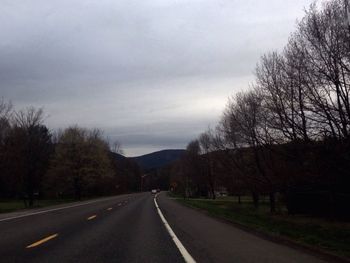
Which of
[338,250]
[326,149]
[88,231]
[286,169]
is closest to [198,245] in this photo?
[338,250]

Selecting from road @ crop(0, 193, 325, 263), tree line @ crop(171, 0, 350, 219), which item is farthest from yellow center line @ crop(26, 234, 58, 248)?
tree line @ crop(171, 0, 350, 219)

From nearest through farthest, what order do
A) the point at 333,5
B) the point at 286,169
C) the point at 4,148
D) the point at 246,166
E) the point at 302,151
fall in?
1. the point at 333,5
2. the point at 302,151
3. the point at 286,169
4. the point at 246,166
5. the point at 4,148

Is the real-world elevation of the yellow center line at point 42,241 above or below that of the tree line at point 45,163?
below

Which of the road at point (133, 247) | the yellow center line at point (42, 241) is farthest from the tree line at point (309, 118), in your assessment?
the yellow center line at point (42, 241)

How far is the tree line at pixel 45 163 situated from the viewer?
54.9 meters

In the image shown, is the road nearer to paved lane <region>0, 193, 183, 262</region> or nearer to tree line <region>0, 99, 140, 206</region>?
paved lane <region>0, 193, 183, 262</region>

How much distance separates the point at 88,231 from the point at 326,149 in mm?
9925

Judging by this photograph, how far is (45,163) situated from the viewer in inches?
3329

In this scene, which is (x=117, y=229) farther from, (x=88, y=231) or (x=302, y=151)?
(x=302, y=151)

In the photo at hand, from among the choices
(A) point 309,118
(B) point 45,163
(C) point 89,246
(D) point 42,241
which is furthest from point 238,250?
(B) point 45,163

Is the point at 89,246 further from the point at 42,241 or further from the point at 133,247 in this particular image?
the point at 42,241

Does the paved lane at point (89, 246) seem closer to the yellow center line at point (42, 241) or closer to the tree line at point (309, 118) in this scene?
the yellow center line at point (42, 241)

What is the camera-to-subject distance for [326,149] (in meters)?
21.2

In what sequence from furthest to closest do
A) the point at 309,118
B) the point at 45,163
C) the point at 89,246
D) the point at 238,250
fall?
the point at 45,163, the point at 309,118, the point at 89,246, the point at 238,250
